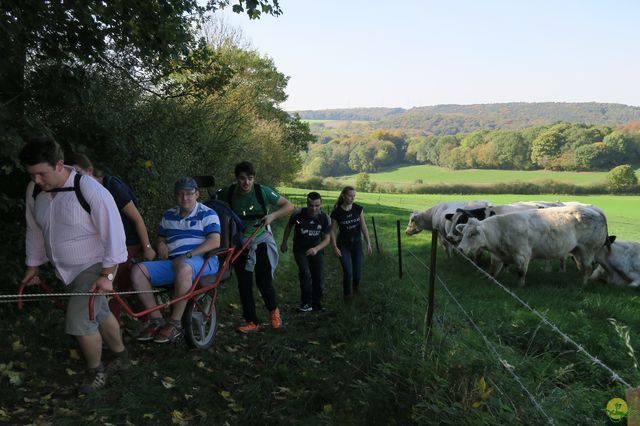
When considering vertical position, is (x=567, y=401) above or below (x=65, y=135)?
below

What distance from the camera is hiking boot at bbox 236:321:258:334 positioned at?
6.39 meters

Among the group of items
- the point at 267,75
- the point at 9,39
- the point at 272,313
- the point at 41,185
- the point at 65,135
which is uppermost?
the point at 267,75

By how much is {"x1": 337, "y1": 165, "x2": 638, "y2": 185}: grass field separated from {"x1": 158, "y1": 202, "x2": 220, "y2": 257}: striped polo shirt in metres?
72.4

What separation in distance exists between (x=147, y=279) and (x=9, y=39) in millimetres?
3205

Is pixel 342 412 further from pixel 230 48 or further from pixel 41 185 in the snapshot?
pixel 230 48

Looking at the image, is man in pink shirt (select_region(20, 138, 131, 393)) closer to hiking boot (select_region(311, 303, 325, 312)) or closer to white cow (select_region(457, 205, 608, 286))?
hiking boot (select_region(311, 303, 325, 312))

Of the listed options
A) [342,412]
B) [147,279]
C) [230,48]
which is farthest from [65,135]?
[230,48]

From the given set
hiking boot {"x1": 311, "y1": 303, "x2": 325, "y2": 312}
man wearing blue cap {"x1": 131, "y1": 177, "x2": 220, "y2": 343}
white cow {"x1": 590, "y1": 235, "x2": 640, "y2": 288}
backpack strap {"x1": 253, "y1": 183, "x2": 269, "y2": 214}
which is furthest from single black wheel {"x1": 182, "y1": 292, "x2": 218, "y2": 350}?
white cow {"x1": 590, "y1": 235, "x2": 640, "y2": 288}

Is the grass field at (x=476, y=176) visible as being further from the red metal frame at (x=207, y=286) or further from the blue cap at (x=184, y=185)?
the blue cap at (x=184, y=185)

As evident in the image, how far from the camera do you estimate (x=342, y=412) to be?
4.14 metres

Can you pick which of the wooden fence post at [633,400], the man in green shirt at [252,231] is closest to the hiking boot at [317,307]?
the man in green shirt at [252,231]

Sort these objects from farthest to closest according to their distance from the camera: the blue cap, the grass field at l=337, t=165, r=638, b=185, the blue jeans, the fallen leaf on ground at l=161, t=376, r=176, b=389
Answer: the grass field at l=337, t=165, r=638, b=185 < the blue jeans < the blue cap < the fallen leaf on ground at l=161, t=376, r=176, b=389

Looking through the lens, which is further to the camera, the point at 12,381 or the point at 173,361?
the point at 173,361

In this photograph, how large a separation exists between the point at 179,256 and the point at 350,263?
11.1 feet
